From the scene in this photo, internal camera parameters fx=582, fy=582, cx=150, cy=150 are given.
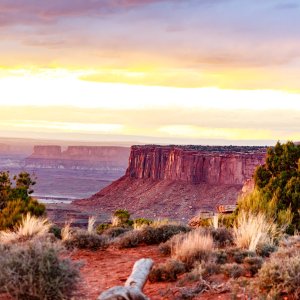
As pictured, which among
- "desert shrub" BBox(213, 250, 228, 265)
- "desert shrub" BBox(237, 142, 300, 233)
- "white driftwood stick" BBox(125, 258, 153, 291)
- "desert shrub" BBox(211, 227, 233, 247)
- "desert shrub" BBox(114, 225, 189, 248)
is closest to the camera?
"white driftwood stick" BBox(125, 258, 153, 291)

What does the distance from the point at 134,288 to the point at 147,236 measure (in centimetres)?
727

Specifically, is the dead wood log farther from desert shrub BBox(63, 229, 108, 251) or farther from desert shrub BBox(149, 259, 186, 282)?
desert shrub BBox(63, 229, 108, 251)

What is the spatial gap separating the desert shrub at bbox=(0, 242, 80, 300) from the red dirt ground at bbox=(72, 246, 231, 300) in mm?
885

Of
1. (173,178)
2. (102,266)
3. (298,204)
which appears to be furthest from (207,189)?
(102,266)

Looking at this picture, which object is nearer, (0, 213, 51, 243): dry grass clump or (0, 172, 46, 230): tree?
(0, 213, 51, 243): dry grass clump

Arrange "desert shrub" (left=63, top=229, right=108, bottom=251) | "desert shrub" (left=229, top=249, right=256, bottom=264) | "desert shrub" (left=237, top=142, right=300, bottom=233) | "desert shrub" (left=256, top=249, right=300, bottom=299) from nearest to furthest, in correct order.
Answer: "desert shrub" (left=256, top=249, right=300, bottom=299) < "desert shrub" (left=229, top=249, right=256, bottom=264) < "desert shrub" (left=63, top=229, right=108, bottom=251) < "desert shrub" (left=237, top=142, right=300, bottom=233)

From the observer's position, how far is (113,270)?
41.4 ft

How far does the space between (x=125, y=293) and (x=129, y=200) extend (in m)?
106

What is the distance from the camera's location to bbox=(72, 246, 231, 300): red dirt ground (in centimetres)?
1023

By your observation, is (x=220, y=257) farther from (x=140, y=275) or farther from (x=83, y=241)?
(x=83, y=241)

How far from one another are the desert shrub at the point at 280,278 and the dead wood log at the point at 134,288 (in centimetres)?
199

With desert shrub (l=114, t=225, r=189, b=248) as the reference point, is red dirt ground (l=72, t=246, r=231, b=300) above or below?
below

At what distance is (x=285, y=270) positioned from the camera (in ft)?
30.5

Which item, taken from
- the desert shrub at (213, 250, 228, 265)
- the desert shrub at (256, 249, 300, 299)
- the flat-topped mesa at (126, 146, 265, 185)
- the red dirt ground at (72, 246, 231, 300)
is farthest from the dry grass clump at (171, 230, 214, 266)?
the flat-topped mesa at (126, 146, 265, 185)
